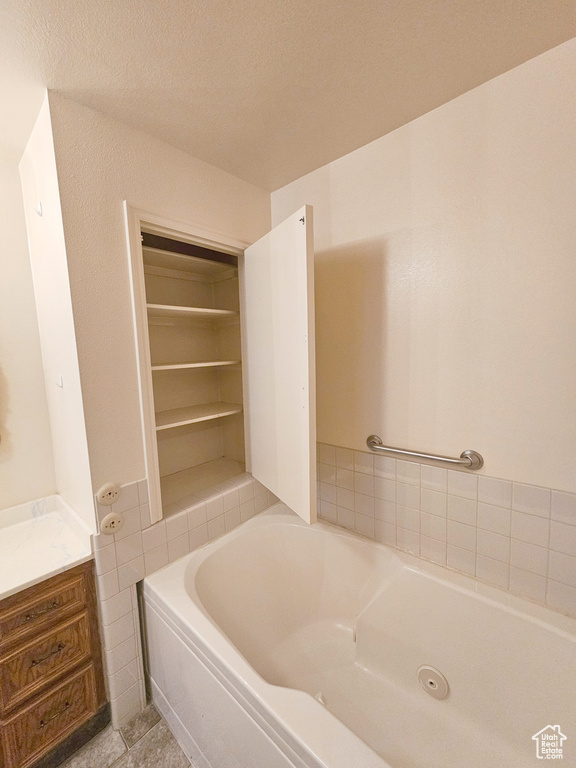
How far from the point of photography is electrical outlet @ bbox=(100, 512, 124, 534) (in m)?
1.13

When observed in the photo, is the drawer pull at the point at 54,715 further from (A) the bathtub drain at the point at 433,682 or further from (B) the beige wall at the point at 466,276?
(B) the beige wall at the point at 466,276

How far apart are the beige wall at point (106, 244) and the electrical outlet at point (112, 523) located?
0.43 ft

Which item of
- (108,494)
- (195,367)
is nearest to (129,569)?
(108,494)

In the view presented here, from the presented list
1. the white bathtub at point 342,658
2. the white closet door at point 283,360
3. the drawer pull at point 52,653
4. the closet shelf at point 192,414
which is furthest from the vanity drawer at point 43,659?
the white closet door at point 283,360

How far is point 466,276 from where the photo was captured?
3.76ft

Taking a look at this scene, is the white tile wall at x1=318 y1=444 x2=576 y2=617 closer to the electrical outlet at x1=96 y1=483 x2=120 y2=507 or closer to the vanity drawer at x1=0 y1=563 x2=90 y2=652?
the electrical outlet at x1=96 y1=483 x2=120 y2=507

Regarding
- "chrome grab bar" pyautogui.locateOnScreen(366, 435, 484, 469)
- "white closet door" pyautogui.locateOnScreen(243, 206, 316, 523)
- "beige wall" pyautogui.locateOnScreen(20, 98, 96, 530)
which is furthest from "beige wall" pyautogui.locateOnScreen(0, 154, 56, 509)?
Result: "chrome grab bar" pyautogui.locateOnScreen(366, 435, 484, 469)

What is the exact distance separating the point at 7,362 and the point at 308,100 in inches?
64.1

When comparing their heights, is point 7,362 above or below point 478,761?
above

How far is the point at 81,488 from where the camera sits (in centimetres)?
121

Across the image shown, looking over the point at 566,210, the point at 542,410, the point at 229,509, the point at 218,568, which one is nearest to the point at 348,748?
the point at 218,568

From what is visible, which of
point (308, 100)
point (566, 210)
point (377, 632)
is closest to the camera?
point (566, 210)

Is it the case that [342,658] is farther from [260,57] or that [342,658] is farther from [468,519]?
[260,57]

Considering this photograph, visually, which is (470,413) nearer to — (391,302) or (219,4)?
(391,302)
